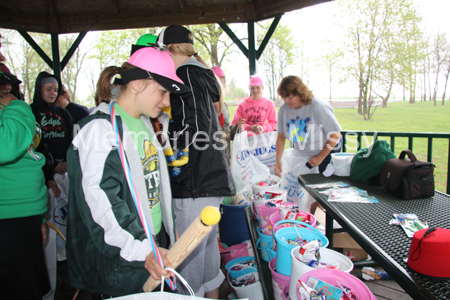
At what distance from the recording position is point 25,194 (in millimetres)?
1529

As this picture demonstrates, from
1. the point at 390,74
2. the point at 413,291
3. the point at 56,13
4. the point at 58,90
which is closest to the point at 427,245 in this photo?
the point at 413,291

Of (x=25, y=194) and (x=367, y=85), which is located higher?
(x=367, y=85)

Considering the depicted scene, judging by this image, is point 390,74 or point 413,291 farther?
point 390,74

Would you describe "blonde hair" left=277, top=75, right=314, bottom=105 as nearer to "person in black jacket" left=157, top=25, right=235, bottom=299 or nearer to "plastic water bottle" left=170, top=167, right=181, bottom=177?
"person in black jacket" left=157, top=25, right=235, bottom=299

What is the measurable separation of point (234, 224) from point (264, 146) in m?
1.38

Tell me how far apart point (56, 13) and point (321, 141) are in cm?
447

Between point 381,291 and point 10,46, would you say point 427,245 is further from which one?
point 10,46

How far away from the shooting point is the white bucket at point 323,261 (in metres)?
1.10

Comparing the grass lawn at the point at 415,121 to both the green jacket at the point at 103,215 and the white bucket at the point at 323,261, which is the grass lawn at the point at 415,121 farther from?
the green jacket at the point at 103,215

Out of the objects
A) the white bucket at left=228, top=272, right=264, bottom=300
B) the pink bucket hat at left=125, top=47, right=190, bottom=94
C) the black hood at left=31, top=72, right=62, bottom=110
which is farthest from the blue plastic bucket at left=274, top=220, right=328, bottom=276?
the black hood at left=31, top=72, right=62, bottom=110

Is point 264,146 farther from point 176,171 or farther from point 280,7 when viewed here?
point 176,171

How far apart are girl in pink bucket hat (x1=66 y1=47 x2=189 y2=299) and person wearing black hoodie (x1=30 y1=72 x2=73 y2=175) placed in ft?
6.61

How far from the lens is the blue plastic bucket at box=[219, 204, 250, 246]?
288 centimetres

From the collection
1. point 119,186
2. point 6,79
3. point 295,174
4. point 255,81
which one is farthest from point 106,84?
point 255,81
